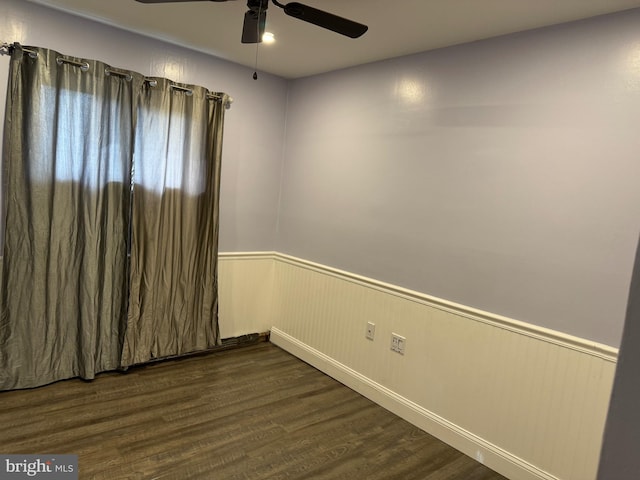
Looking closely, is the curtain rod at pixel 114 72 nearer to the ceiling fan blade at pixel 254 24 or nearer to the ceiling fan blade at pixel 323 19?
the ceiling fan blade at pixel 254 24

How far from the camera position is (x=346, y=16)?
235 cm

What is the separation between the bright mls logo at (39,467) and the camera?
191 cm

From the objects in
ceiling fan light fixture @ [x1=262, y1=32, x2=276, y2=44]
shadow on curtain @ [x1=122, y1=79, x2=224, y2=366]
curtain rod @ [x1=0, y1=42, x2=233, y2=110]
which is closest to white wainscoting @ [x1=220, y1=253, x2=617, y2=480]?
shadow on curtain @ [x1=122, y1=79, x2=224, y2=366]

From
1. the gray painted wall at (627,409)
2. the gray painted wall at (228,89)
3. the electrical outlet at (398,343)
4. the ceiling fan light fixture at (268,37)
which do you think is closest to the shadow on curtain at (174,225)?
the gray painted wall at (228,89)

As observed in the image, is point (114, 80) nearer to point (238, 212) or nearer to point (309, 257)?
point (238, 212)

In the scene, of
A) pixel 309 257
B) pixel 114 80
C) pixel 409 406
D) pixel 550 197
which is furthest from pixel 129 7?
pixel 409 406

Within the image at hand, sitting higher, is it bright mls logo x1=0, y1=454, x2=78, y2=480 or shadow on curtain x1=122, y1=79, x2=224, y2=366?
shadow on curtain x1=122, y1=79, x2=224, y2=366

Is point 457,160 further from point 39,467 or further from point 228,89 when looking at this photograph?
point 39,467

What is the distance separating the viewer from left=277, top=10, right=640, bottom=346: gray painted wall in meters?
1.97

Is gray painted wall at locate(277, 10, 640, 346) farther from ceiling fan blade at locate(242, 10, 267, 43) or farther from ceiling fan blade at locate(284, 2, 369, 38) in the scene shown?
ceiling fan blade at locate(242, 10, 267, 43)

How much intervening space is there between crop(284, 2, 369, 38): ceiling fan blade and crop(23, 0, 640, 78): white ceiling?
0.32m

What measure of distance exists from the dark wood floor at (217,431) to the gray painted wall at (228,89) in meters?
1.29

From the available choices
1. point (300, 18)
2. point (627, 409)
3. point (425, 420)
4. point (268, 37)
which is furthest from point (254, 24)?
point (425, 420)

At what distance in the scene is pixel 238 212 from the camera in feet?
12.1
